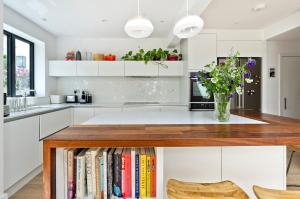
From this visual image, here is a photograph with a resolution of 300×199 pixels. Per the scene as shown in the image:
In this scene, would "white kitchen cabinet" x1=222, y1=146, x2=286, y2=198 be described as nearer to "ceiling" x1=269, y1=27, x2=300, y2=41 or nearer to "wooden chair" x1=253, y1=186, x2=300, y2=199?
"wooden chair" x1=253, y1=186, x2=300, y2=199

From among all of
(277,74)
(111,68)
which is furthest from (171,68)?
(277,74)

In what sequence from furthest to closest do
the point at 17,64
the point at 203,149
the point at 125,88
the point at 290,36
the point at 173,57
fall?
the point at 125,88 < the point at 173,57 < the point at 290,36 < the point at 17,64 < the point at 203,149

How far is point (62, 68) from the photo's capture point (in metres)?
4.74

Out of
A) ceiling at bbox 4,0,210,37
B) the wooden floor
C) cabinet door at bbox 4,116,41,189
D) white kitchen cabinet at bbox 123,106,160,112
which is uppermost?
ceiling at bbox 4,0,210,37

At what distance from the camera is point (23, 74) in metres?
4.19

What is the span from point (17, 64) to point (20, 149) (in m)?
1.99

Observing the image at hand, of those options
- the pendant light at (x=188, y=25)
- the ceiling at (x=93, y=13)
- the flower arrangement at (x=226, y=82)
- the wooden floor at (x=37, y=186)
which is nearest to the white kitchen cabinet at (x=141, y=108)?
the ceiling at (x=93, y=13)

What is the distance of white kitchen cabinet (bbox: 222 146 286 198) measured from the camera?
1.70 m

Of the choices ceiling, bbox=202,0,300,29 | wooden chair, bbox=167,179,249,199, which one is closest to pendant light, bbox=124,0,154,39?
wooden chair, bbox=167,179,249,199

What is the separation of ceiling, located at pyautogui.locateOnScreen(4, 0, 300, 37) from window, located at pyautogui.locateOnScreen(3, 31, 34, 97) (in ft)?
1.65

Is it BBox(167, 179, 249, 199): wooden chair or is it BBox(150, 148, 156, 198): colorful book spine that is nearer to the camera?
BBox(167, 179, 249, 199): wooden chair

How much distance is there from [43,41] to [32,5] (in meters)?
1.27

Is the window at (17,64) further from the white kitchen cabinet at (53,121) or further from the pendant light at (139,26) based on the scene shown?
the pendant light at (139,26)

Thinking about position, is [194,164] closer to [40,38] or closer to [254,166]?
[254,166]
